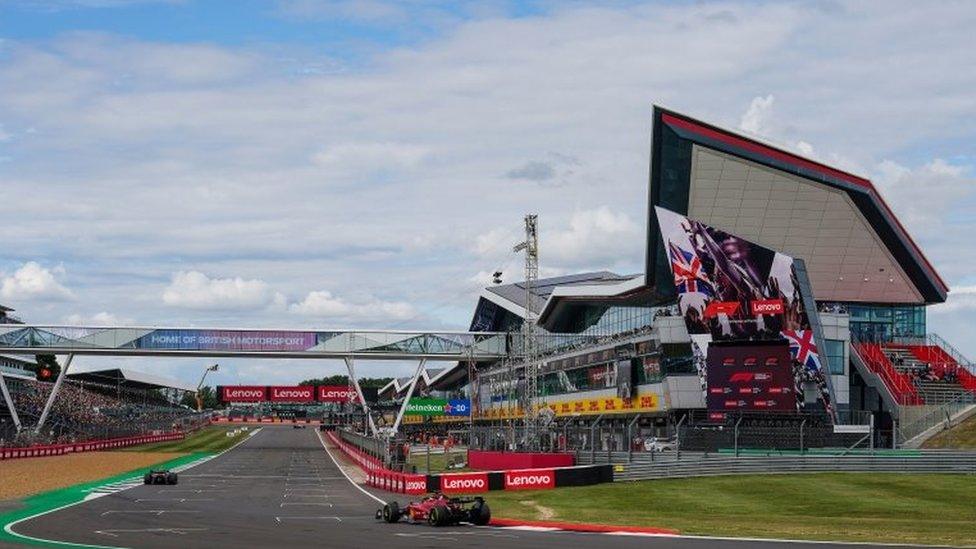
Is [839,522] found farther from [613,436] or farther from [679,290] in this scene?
[679,290]

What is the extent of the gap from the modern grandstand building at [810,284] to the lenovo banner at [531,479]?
24459mm

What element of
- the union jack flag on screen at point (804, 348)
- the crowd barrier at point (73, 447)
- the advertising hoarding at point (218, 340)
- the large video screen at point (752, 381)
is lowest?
the crowd barrier at point (73, 447)

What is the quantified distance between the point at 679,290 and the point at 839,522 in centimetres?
4060

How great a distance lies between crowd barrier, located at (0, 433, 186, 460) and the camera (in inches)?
3484

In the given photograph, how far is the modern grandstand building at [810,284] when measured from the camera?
268 feet

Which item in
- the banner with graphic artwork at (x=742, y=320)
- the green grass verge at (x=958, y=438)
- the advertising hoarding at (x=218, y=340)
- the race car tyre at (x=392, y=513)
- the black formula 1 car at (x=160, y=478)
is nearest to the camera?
the race car tyre at (x=392, y=513)

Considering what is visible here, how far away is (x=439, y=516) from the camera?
36.7 meters

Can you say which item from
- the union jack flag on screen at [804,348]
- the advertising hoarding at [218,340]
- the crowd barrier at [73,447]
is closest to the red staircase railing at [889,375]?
the union jack flag on screen at [804,348]

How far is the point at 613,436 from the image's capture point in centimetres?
5734

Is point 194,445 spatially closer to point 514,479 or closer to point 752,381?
point 752,381

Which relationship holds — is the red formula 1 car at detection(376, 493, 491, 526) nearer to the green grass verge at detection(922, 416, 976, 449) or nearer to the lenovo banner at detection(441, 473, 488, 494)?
the lenovo banner at detection(441, 473, 488, 494)

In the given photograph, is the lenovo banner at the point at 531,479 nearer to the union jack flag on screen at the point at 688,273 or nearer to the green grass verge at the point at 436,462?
the green grass verge at the point at 436,462

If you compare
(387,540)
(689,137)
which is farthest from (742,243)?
(387,540)

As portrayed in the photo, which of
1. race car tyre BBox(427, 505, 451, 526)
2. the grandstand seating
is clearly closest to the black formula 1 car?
race car tyre BBox(427, 505, 451, 526)
